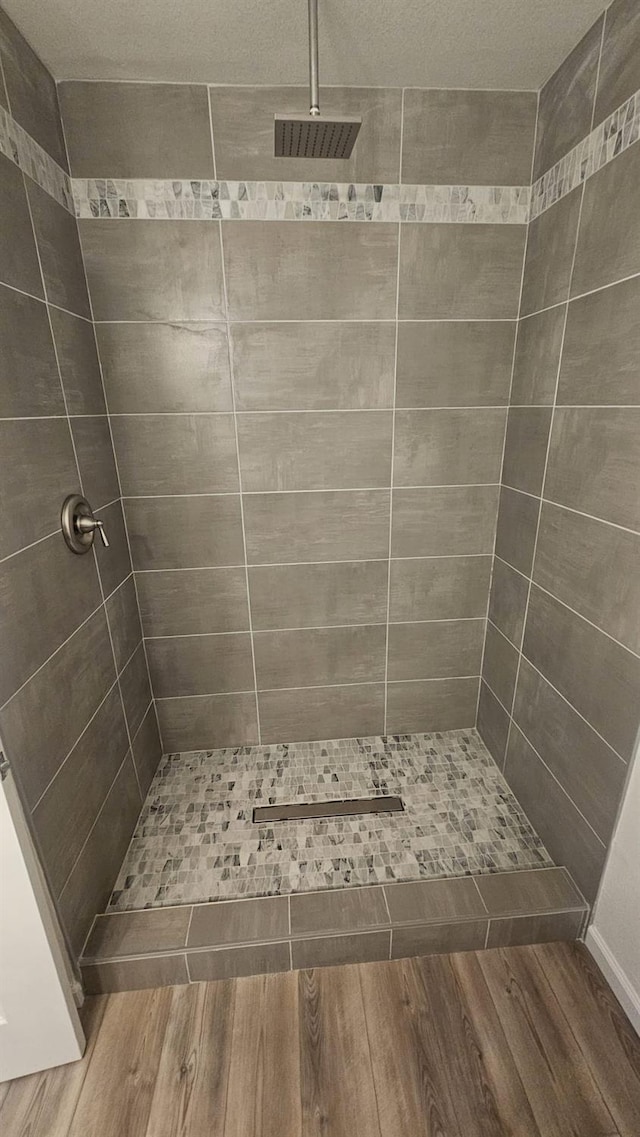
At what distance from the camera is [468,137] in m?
1.37

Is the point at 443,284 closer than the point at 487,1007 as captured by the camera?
No

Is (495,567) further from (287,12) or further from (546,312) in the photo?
(287,12)

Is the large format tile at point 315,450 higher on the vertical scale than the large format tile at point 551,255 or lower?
lower

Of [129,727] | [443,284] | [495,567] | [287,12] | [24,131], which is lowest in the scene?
[129,727]

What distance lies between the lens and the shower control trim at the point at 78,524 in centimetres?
118

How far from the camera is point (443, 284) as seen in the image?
57.5 inches

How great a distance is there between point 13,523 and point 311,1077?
1.40 m

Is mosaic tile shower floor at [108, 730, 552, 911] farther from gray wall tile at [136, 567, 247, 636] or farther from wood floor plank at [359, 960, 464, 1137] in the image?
gray wall tile at [136, 567, 247, 636]

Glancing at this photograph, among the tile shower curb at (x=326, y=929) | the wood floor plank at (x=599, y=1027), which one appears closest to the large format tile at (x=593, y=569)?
the tile shower curb at (x=326, y=929)

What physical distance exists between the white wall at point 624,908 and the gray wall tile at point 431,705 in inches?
31.6

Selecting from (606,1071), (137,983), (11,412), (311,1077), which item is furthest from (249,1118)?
(11,412)

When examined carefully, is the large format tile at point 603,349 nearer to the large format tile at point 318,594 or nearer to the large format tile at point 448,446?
the large format tile at point 448,446

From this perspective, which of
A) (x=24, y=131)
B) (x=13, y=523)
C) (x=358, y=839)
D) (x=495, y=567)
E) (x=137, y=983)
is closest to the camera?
(x=13, y=523)

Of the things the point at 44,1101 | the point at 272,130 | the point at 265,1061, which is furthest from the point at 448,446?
the point at 44,1101
